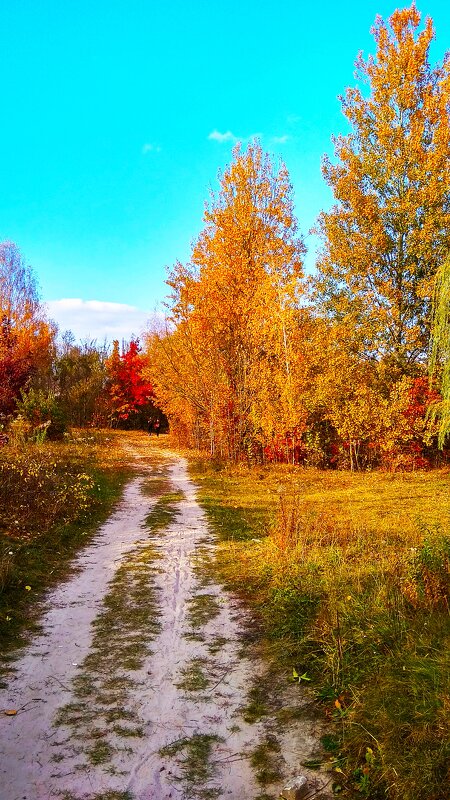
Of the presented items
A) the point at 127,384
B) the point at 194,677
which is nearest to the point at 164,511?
the point at 194,677

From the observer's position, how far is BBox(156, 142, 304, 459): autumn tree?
57.2 ft

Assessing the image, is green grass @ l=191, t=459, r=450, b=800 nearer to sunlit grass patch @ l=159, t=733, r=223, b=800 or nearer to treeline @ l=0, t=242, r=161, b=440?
Result: sunlit grass patch @ l=159, t=733, r=223, b=800

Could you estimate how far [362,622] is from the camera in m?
4.81

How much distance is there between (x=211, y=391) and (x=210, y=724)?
54.0ft

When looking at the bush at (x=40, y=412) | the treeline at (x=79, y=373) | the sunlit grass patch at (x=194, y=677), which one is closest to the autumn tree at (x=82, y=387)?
the treeline at (x=79, y=373)

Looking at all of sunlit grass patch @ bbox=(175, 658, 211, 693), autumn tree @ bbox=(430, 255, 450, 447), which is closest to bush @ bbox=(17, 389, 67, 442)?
sunlit grass patch @ bbox=(175, 658, 211, 693)

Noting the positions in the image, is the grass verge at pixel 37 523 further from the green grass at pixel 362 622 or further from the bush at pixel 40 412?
the bush at pixel 40 412

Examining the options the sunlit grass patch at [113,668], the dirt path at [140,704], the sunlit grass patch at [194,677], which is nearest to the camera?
the dirt path at [140,704]

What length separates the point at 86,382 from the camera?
3591 cm

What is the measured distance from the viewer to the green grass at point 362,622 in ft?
10.5

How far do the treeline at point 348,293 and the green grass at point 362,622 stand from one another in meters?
7.21

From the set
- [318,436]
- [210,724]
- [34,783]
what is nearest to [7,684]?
[34,783]

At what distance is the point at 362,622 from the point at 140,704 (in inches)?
86.6

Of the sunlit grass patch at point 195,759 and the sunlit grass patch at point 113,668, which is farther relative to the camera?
the sunlit grass patch at point 113,668
